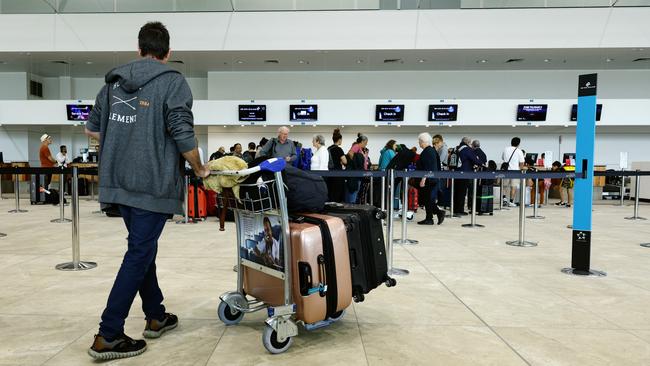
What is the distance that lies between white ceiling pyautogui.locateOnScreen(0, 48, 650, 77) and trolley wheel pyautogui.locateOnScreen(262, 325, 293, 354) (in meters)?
11.6

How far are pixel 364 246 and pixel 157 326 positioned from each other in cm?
124

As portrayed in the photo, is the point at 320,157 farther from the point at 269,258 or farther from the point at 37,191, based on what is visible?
the point at 37,191

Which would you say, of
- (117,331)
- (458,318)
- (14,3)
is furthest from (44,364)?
(14,3)

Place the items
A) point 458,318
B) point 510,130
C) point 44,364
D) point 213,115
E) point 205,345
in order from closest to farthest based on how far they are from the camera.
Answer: point 44,364, point 205,345, point 458,318, point 213,115, point 510,130

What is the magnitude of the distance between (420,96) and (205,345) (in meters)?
13.9

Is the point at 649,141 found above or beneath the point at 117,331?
above

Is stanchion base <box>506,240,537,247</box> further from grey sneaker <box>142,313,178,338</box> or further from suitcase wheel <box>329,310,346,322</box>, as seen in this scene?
grey sneaker <box>142,313,178,338</box>

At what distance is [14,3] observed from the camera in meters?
13.2

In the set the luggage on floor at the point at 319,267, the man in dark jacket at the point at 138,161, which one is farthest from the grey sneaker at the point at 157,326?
the luggage on floor at the point at 319,267

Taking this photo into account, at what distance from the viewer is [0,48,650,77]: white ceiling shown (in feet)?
43.0

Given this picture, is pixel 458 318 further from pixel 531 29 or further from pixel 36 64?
pixel 36 64

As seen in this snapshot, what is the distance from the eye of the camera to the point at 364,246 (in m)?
2.59

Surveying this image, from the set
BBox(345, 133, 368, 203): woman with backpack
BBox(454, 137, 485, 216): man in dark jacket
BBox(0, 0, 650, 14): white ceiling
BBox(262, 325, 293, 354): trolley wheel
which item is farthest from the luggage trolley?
BBox(0, 0, 650, 14): white ceiling

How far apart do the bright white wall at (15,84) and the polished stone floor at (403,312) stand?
13553 millimetres
